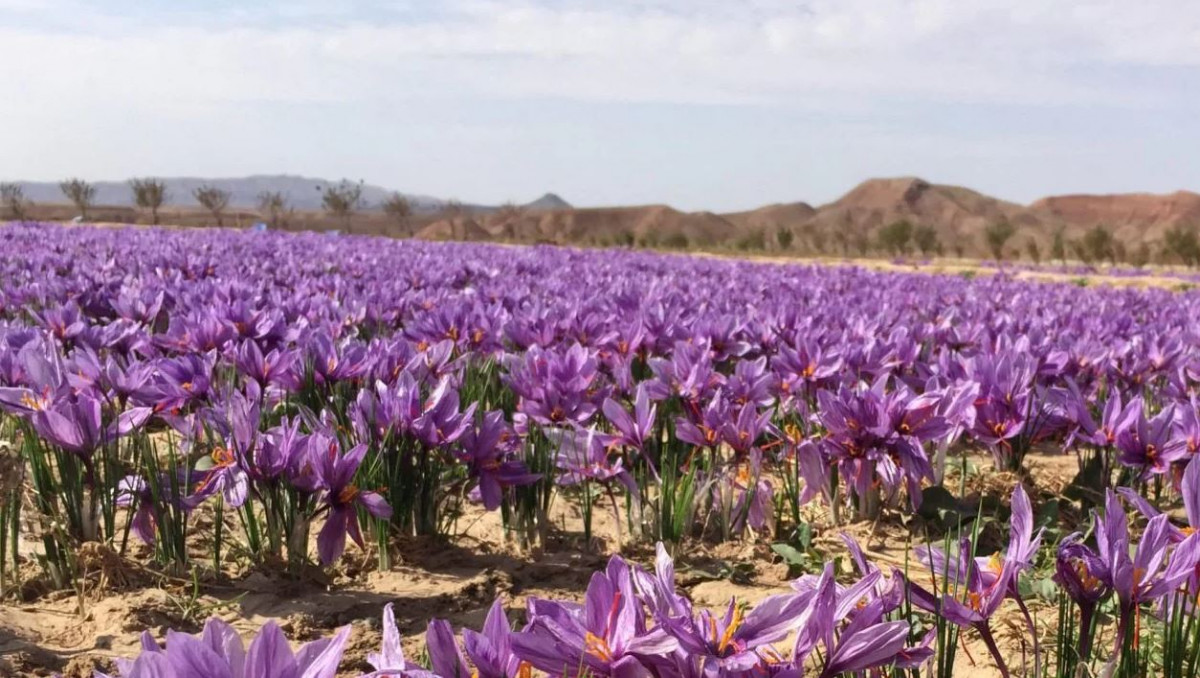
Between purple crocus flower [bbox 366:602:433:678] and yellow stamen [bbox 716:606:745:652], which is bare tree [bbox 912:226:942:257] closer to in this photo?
yellow stamen [bbox 716:606:745:652]

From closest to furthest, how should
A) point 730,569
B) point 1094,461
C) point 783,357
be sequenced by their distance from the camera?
point 730,569
point 1094,461
point 783,357

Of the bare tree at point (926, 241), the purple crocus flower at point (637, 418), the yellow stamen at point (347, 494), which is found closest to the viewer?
the yellow stamen at point (347, 494)

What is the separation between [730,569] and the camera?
279 cm

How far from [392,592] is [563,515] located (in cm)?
73

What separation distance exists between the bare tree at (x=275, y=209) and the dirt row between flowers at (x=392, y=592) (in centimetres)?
4908

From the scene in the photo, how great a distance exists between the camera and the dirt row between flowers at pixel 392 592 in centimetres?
224

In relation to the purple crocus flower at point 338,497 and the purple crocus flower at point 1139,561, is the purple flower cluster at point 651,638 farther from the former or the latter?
the purple crocus flower at point 338,497

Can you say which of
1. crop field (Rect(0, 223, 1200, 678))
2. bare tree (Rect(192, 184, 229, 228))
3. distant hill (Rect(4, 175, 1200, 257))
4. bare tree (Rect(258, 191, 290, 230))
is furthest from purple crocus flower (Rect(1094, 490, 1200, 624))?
distant hill (Rect(4, 175, 1200, 257))

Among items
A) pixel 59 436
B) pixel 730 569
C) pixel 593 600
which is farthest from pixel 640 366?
pixel 593 600

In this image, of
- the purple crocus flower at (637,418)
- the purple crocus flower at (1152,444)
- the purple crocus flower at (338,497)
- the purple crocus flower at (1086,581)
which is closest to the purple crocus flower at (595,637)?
the purple crocus flower at (1086,581)

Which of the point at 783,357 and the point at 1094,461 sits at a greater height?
the point at 783,357

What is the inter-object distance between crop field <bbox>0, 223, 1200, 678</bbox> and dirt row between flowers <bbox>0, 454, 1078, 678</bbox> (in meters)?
0.01

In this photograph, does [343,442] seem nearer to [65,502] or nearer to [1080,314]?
[65,502]

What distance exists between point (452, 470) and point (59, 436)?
109cm
